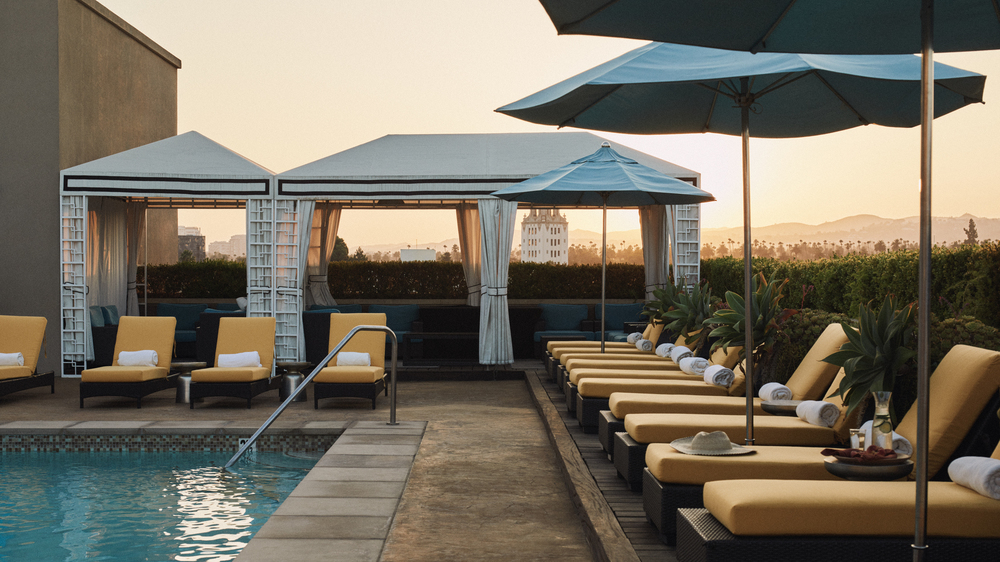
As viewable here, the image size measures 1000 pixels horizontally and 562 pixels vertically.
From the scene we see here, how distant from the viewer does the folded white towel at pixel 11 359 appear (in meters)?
8.45

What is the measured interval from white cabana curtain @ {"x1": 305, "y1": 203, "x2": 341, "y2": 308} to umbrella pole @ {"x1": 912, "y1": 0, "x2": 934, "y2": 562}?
11.2m

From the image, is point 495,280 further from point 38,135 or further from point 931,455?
point 931,455

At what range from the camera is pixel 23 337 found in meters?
8.80

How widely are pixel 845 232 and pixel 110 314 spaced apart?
404 inches

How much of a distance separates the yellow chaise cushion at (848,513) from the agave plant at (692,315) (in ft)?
14.6

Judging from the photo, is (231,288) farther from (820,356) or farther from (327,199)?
(820,356)

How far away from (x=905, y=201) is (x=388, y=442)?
699cm

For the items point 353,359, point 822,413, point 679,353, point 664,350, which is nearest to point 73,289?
point 353,359

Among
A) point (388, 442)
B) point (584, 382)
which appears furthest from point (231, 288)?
point (584, 382)

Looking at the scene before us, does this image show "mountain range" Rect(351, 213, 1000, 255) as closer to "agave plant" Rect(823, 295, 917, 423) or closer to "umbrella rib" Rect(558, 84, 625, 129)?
"agave plant" Rect(823, 295, 917, 423)

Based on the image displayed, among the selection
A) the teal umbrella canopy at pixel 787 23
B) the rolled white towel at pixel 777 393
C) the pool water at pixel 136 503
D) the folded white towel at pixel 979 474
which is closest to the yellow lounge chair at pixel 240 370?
the pool water at pixel 136 503

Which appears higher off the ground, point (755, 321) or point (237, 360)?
point (755, 321)

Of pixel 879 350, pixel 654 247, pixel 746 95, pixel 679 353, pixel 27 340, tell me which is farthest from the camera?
pixel 654 247

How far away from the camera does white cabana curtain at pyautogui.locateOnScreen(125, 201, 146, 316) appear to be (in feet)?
42.5
